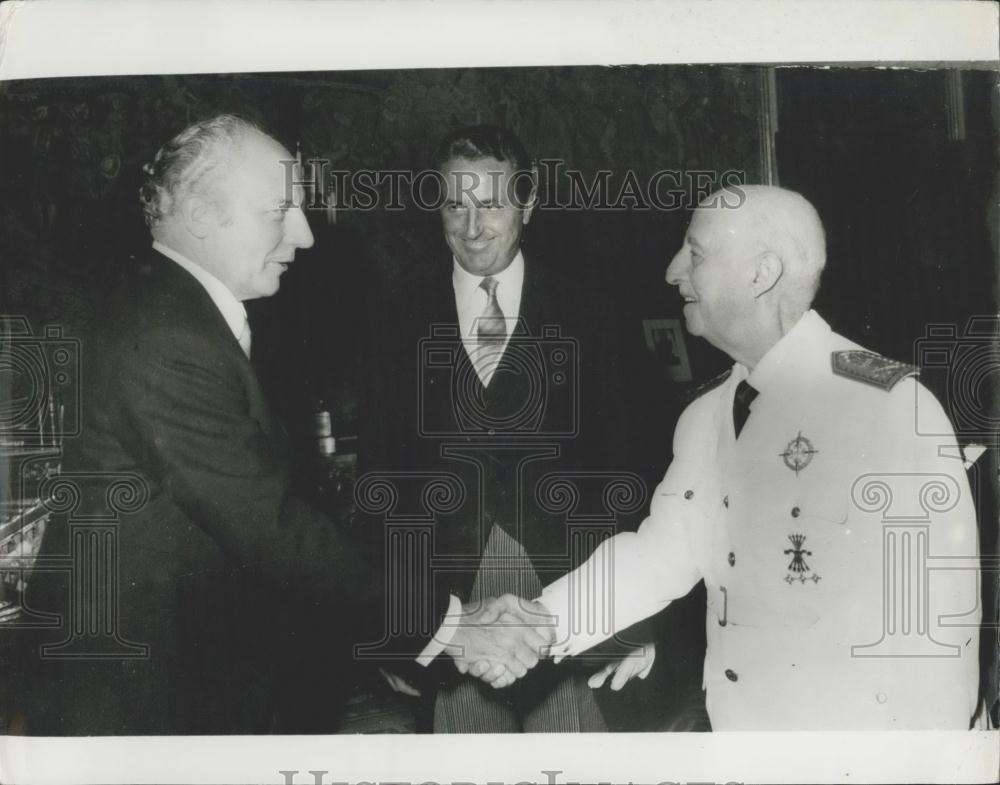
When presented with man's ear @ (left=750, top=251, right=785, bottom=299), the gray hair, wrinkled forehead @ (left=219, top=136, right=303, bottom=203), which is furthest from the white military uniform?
the gray hair

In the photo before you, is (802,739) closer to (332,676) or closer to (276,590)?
(332,676)

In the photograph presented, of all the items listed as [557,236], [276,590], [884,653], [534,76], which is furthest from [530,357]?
[884,653]

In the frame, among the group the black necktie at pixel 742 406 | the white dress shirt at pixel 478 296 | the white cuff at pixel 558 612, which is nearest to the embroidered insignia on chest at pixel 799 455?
the black necktie at pixel 742 406

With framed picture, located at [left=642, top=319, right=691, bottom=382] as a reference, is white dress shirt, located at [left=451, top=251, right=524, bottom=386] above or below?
above

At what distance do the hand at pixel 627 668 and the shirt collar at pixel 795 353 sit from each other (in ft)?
2.17

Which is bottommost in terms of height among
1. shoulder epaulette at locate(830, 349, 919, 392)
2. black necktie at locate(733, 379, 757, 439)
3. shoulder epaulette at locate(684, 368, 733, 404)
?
black necktie at locate(733, 379, 757, 439)

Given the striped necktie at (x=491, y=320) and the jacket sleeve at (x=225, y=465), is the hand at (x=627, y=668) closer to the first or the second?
the jacket sleeve at (x=225, y=465)

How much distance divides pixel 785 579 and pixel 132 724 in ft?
5.06

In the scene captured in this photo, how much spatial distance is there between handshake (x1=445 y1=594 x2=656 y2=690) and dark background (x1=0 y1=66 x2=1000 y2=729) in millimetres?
68

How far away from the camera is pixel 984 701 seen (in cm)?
199

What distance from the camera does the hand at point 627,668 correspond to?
1993 millimetres

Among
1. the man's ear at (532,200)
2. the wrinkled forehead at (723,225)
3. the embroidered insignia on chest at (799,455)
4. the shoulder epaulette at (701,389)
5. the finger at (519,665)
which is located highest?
the man's ear at (532,200)

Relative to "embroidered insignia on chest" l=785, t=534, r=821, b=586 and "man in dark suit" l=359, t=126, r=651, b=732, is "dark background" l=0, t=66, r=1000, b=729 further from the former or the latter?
"embroidered insignia on chest" l=785, t=534, r=821, b=586

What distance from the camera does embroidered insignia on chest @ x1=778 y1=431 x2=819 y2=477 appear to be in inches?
76.7
